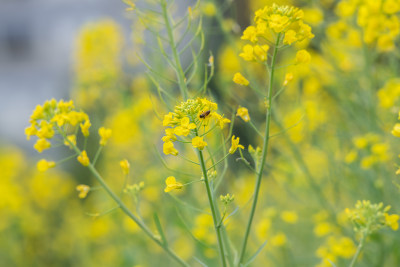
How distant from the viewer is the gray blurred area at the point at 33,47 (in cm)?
1161

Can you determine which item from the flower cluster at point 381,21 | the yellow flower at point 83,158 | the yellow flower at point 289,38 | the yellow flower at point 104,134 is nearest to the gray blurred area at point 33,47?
the flower cluster at point 381,21

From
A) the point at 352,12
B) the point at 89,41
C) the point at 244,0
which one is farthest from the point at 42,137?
the point at 244,0

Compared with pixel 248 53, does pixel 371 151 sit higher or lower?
higher

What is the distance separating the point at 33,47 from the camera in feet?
40.5

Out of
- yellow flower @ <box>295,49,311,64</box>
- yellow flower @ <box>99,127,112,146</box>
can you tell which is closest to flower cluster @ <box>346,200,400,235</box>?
yellow flower @ <box>295,49,311,64</box>

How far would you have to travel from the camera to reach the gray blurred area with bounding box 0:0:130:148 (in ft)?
38.1

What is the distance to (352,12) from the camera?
67.2 inches

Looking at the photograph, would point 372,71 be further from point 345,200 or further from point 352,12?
point 345,200

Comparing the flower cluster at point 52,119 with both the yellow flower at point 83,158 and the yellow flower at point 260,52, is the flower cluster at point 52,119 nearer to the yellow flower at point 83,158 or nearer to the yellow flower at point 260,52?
the yellow flower at point 83,158

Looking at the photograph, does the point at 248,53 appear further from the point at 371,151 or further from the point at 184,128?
the point at 371,151

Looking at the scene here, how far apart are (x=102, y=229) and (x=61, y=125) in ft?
6.69

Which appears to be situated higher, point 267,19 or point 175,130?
point 267,19

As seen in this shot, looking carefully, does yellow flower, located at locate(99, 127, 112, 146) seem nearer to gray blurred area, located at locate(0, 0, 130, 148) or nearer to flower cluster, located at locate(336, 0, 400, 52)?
flower cluster, located at locate(336, 0, 400, 52)

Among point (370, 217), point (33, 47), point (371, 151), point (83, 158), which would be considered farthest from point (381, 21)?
point (33, 47)
